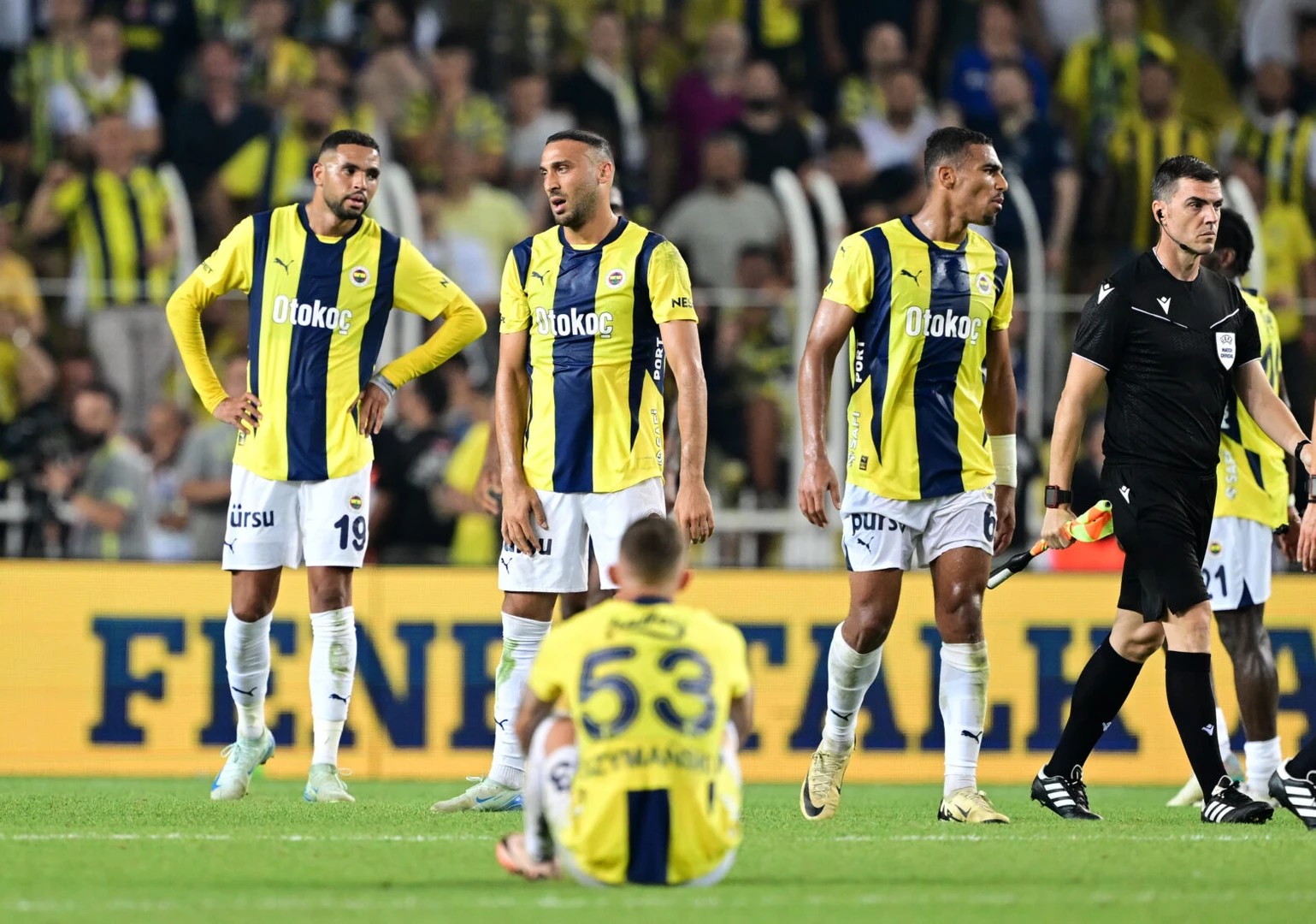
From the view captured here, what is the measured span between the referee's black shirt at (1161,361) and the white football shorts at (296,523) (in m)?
2.95

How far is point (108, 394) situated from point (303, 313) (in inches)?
194

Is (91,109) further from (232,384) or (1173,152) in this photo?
(1173,152)

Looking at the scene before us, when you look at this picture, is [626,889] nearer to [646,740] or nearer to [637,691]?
[646,740]

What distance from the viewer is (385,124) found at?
49.2 feet

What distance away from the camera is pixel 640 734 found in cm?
489

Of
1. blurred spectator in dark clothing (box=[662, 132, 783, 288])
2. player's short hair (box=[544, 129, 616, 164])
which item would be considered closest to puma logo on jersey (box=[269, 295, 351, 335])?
player's short hair (box=[544, 129, 616, 164])

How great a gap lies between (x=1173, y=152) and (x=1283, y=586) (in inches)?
184

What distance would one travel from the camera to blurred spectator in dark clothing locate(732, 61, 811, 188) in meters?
14.3

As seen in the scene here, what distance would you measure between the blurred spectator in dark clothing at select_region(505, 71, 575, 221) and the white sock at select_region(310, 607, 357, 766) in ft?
23.0

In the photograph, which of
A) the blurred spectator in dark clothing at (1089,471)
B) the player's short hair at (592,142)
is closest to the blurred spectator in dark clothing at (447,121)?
the blurred spectator in dark clothing at (1089,471)

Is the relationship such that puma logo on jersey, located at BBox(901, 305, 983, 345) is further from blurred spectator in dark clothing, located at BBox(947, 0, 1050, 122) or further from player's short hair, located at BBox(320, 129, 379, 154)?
blurred spectator in dark clothing, located at BBox(947, 0, 1050, 122)

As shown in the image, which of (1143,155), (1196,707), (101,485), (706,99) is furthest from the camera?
(706,99)

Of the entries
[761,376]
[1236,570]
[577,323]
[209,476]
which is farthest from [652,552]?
[209,476]

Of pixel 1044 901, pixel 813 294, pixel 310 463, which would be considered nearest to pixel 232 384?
pixel 813 294
